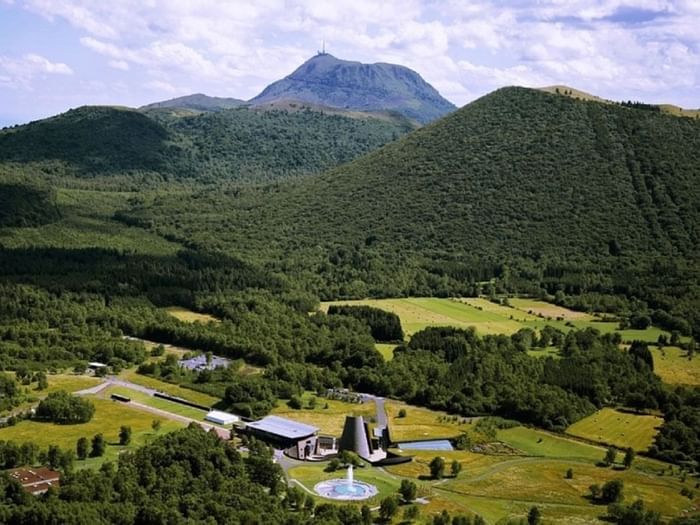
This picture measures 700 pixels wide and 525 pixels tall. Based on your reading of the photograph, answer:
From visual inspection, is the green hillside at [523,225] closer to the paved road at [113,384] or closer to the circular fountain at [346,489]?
the paved road at [113,384]

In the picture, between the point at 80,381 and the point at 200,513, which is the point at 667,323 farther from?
the point at 200,513

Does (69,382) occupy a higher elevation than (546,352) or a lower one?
lower

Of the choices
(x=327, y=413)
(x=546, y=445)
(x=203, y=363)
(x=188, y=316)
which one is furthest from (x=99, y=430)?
(x=188, y=316)

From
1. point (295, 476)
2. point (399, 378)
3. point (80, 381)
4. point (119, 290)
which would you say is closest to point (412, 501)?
point (295, 476)

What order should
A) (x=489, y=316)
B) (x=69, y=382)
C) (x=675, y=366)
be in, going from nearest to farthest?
1. (x=69, y=382)
2. (x=675, y=366)
3. (x=489, y=316)

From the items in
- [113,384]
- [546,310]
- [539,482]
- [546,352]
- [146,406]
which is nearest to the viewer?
[539,482]

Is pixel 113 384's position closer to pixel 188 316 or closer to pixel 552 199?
pixel 188 316

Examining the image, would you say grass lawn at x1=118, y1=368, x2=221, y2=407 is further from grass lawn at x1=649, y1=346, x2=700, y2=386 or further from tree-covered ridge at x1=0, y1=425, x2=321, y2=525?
grass lawn at x1=649, y1=346, x2=700, y2=386

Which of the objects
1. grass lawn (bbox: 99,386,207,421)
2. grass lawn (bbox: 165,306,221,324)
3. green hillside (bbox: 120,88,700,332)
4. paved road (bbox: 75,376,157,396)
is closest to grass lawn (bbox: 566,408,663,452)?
grass lawn (bbox: 99,386,207,421)
